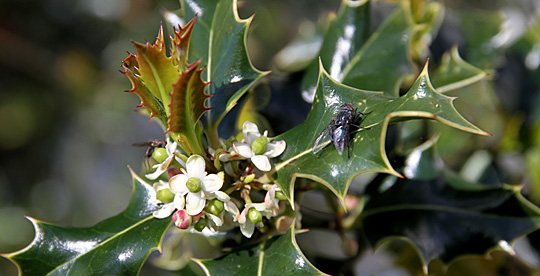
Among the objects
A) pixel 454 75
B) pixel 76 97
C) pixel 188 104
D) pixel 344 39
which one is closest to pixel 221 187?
pixel 188 104

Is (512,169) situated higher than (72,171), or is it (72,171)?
(512,169)

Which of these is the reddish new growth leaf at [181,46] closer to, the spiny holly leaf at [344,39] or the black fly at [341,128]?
the black fly at [341,128]

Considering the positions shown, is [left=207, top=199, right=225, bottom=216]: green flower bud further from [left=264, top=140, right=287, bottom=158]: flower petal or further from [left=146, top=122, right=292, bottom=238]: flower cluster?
[left=264, top=140, right=287, bottom=158]: flower petal

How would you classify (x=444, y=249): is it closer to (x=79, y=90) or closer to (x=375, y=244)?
(x=375, y=244)

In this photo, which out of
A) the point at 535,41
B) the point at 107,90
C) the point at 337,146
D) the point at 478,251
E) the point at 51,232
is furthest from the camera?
the point at 107,90

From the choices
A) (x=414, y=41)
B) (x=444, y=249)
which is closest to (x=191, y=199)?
(x=444, y=249)

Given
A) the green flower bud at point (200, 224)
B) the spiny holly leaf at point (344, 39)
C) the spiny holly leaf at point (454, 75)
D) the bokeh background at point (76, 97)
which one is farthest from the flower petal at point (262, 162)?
the bokeh background at point (76, 97)

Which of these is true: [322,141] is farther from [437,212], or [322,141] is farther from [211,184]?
[437,212]
